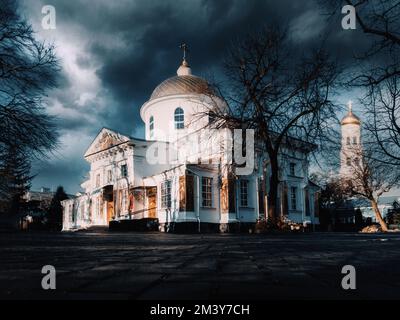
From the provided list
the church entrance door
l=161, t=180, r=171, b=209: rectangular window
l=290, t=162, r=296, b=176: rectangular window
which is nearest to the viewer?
l=161, t=180, r=171, b=209: rectangular window

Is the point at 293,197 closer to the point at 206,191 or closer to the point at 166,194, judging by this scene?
the point at 206,191

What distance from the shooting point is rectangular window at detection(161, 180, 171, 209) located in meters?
32.1

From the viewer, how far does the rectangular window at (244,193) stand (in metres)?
33.1

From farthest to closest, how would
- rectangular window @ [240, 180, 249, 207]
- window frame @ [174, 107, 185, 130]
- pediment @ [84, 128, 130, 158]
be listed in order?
window frame @ [174, 107, 185, 130], pediment @ [84, 128, 130, 158], rectangular window @ [240, 180, 249, 207]

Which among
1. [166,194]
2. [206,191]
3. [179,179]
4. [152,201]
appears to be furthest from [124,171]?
[206,191]

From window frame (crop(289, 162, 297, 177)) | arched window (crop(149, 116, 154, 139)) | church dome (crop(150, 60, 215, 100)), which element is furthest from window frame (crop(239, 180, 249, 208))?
arched window (crop(149, 116, 154, 139))

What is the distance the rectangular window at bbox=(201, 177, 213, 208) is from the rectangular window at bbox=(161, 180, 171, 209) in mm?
2722

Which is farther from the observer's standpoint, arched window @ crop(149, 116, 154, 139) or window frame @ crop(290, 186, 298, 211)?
arched window @ crop(149, 116, 154, 139)

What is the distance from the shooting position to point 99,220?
40156 millimetres

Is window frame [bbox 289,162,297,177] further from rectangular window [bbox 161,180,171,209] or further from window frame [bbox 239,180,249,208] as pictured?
rectangular window [bbox 161,180,171,209]

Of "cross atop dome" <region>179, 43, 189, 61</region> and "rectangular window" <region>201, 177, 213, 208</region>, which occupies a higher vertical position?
"cross atop dome" <region>179, 43, 189, 61</region>

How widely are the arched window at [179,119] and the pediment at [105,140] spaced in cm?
494

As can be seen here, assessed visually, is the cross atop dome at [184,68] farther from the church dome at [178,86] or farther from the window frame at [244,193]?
the window frame at [244,193]

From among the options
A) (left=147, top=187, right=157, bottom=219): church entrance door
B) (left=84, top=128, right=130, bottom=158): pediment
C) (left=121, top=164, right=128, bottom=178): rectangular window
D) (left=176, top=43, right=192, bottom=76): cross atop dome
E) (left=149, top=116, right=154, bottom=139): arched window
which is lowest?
(left=147, top=187, right=157, bottom=219): church entrance door
